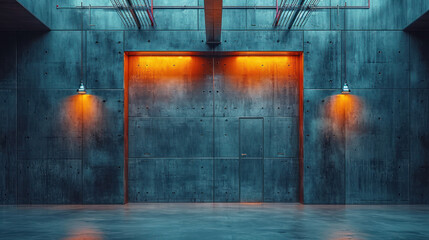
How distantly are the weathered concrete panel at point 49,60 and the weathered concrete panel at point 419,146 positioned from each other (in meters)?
9.66

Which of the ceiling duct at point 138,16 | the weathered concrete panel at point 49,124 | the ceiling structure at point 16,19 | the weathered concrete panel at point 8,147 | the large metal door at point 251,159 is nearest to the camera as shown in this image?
the ceiling structure at point 16,19

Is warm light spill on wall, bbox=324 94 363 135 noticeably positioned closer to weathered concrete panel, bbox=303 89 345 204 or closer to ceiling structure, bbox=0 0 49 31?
weathered concrete panel, bbox=303 89 345 204

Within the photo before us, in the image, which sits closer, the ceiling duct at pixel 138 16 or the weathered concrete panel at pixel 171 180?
the ceiling duct at pixel 138 16

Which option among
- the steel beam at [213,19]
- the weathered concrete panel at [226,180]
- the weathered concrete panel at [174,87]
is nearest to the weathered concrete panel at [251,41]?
the steel beam at [213,19]

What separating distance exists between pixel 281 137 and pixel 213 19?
4.28 metres

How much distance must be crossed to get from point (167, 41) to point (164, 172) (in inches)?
150

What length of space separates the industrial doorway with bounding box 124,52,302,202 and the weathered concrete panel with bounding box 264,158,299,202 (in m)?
0.03

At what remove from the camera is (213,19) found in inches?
380

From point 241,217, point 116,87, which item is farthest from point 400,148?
point 116,87

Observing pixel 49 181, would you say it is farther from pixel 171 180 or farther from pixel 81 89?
pixel 171 180

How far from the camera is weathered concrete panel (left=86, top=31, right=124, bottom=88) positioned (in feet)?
38.3

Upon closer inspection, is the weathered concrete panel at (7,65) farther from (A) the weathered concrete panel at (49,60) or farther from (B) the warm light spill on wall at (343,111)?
(B) the warm light spill on wall at (343,111)

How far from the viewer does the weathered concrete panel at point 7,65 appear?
11617mm

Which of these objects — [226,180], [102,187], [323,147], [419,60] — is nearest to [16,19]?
[102,187]
